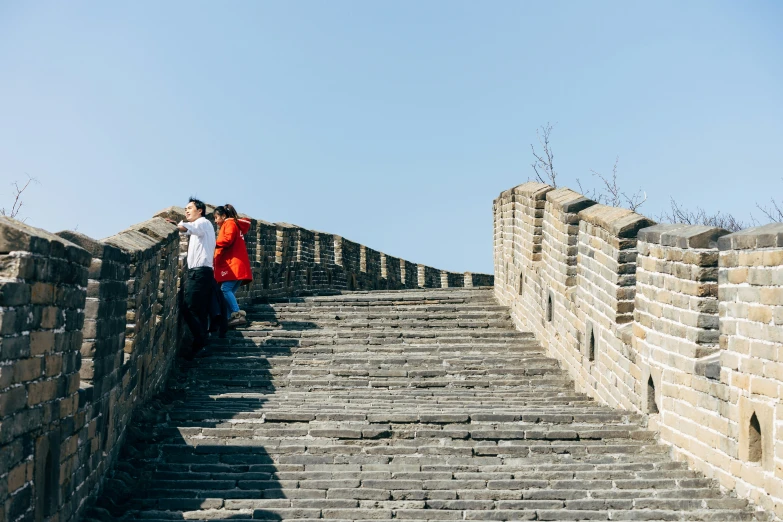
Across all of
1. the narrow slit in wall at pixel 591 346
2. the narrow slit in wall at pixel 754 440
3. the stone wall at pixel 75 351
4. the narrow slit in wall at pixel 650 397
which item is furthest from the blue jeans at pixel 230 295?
the narrow slit in wall at pixel 754 440

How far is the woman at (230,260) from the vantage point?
1238 centimetres

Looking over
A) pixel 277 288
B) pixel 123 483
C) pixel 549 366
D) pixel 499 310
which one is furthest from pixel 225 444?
pixel 277 288

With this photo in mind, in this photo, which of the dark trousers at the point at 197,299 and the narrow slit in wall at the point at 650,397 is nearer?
the narrow slit in wall at the point at 650,397

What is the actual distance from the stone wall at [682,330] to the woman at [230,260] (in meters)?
3.40

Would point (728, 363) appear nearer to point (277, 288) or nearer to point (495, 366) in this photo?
point (495, 366)

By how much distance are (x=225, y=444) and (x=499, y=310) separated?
254 inches

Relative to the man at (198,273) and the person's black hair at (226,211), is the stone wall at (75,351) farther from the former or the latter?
the person's black hair at (226,211)

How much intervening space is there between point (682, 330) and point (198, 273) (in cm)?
509

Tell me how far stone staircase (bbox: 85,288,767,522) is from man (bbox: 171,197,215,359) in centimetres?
34

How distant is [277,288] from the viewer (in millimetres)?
16359

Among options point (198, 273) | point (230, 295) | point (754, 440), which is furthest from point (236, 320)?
point (754, 440)

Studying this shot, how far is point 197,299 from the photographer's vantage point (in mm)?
11125

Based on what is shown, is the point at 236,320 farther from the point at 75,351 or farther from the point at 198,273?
the point at 75,351

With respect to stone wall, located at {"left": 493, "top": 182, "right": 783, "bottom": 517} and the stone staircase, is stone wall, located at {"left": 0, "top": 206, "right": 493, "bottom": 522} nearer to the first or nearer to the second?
the stone staircase
